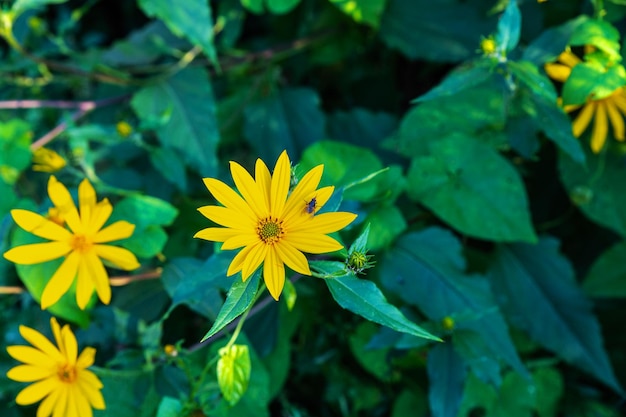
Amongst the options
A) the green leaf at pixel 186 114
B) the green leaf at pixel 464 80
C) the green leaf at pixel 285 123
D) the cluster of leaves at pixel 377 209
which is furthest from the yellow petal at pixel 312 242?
the green leaf at pixel 285 123

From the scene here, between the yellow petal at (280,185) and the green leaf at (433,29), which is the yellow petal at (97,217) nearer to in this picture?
the yellow petal at (280,185)

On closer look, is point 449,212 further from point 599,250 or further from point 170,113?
point 170,113

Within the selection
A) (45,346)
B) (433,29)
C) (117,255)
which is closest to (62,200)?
(117,255)

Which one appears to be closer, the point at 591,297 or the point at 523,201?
the point at 523,201

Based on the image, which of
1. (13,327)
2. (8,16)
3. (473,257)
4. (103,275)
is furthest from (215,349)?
(8,16)

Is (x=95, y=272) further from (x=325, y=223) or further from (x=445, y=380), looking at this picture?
(x=445, y=380)

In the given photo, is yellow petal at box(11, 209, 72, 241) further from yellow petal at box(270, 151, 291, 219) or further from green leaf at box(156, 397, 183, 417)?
yellow petal at box(270, 151, 291, 219)

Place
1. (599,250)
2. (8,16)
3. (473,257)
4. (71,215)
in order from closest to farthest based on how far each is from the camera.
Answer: (71,215) → (8,16) → (473,257) → (599,250)
